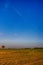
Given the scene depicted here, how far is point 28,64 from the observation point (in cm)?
1303

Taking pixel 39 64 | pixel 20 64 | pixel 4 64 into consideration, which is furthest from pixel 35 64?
pixel 4 64

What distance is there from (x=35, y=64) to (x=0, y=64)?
2.69 meters

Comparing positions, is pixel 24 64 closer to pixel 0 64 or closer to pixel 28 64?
pixel 28 64

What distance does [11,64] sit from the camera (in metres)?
12.9

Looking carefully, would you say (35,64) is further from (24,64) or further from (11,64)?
(11,64)

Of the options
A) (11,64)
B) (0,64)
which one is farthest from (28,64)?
(0,64)

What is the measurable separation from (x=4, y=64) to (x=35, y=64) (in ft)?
7.82

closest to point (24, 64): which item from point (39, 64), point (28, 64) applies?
point (28, 64)

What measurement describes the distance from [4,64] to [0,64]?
12.7 inches

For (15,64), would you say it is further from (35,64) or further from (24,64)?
(35,64)

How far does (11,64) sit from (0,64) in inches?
32.9

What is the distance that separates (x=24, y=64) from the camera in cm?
1300

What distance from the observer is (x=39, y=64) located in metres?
13.2

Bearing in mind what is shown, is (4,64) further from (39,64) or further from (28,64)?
(39,64)
